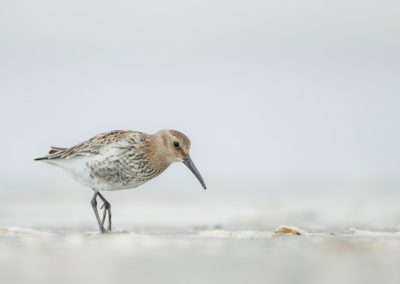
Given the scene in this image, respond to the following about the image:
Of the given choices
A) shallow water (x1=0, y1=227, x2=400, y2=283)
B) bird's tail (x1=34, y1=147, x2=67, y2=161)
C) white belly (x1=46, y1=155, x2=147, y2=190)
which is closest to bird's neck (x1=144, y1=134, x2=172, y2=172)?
white belly (x1=46, y1=155, x2=147, y2=190)

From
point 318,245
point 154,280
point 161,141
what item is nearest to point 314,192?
point 161,141

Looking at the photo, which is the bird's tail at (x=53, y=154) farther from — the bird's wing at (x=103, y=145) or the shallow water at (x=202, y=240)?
the shallow water at (x=202, y=240)

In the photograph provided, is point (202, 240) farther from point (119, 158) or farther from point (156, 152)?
point (156, 152)

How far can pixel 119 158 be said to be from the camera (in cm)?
888

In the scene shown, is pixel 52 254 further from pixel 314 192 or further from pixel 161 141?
pixel 314 192

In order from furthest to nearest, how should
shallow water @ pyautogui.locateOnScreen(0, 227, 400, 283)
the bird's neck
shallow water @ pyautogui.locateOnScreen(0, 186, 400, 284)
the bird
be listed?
the bird's neck, the bird, shallow water @ pyautogui.locateOnScreen(0, 186, 400, 284), shallow water @ pyautogui.locateOnScreen(0, 227, 400, 283)

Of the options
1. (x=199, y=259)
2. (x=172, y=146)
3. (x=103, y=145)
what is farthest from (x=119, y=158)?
(x=199, y=259)

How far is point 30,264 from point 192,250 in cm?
123

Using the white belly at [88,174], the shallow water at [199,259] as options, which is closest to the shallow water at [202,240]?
the shallow water at [199,259]

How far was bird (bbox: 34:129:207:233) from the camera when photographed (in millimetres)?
8852

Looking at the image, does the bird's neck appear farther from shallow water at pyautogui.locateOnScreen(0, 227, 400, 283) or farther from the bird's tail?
shallow water at pyautogui.locateOnScreen(0, 227, 400, 283)

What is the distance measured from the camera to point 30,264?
17.2 feet

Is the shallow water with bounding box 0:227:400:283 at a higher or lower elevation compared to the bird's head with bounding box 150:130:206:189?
lower

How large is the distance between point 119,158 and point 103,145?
0.20 metres
